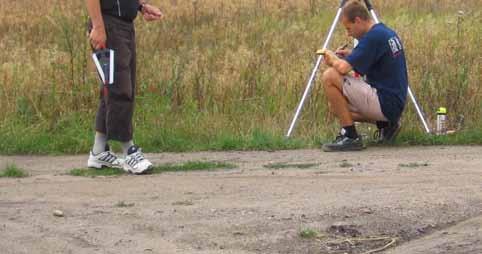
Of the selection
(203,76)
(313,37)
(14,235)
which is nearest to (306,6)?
(313,37)

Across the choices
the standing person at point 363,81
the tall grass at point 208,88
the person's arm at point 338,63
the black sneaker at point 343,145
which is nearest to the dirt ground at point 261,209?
the black sneaker at point 343,145

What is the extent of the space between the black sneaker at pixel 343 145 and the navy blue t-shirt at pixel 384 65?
0.39m

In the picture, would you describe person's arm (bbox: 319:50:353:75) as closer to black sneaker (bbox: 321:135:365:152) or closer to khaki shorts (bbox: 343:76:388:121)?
khaki shorts (bbox: 343:76:388:121)

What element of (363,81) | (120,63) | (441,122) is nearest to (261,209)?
(120,63)

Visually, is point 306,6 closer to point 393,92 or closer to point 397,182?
point 393,92

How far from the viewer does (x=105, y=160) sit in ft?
27.3

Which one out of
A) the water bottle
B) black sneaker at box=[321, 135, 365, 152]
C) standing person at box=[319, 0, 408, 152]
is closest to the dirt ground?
black sneaker at box=[321, 135, 365, 152]

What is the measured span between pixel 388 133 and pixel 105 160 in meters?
2.74

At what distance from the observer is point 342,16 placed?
9219 millimetres

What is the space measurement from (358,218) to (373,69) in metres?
3.23

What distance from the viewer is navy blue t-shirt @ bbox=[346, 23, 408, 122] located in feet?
29.4

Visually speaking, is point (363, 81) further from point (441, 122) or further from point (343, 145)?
point (441, 122)

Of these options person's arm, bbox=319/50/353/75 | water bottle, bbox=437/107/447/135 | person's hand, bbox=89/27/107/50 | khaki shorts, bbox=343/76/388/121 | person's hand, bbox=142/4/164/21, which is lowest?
water bottle, bbox=437/107/447/135

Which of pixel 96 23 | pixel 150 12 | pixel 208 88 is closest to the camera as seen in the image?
pixel 96 23
